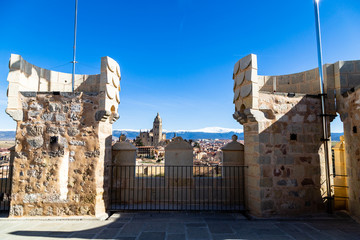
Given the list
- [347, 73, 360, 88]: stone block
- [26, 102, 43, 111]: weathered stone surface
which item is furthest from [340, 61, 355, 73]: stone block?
[26, 102, 43, 111]: weathered stone surface

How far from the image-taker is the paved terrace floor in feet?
13.9

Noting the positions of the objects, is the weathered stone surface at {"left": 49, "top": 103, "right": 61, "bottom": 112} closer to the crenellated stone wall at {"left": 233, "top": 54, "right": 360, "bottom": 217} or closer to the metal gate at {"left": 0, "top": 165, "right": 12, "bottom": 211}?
the metal gate at {"left": 0, "top": 165, "right": 12, "bottom": 211}

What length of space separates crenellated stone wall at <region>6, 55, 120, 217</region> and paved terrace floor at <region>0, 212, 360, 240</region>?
1.45 ft

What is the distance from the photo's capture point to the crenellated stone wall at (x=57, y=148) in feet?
17.2

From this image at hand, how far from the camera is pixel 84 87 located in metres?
6.64

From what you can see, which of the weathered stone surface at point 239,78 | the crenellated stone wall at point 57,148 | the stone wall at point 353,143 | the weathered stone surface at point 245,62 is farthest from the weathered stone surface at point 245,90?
the crenellated stone wall at point 57,148

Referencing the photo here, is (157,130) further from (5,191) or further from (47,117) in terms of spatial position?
(47,117)

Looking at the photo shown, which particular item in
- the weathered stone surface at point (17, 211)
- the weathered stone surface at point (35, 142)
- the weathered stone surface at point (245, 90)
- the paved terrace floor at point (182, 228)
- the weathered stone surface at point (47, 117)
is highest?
the weathered stone surface at point (245, 90)

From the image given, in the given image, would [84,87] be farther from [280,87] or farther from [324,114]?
[324,114]

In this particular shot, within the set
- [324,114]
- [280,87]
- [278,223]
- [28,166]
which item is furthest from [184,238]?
[280,87]

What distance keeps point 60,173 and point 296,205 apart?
625 centimetres

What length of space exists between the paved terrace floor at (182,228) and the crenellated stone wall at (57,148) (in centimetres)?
44

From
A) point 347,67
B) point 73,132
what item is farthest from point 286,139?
point 73,132

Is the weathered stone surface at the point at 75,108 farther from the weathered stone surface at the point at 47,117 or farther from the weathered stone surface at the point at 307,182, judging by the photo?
the weathered stone surface at the point at 307,182
